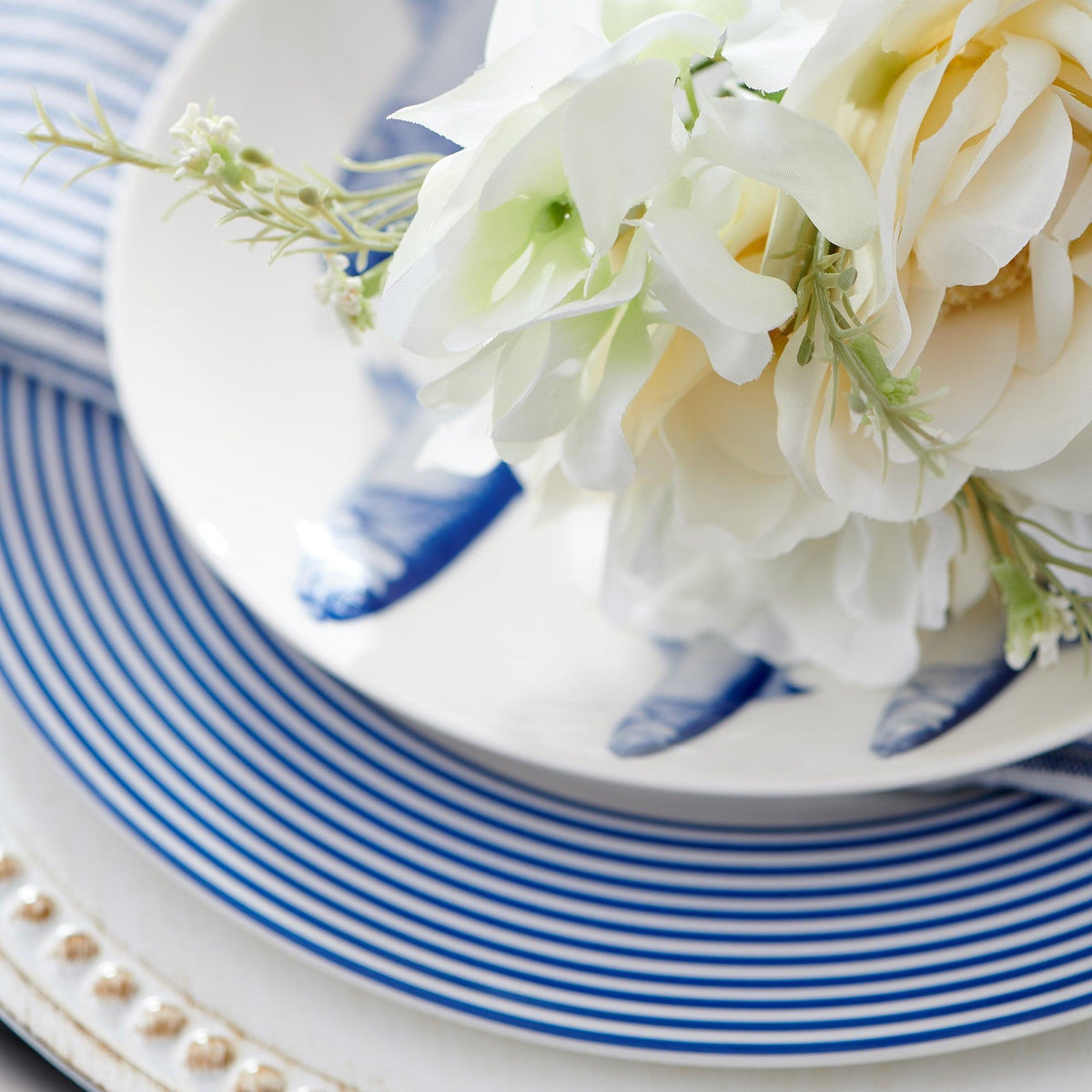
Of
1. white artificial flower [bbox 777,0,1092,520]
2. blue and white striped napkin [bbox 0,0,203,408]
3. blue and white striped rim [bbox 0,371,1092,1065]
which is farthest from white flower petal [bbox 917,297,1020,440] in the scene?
blue and white striped napkin [bbox 0,0,203,408]

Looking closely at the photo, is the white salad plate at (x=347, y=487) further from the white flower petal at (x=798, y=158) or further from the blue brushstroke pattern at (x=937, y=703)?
the white flower petal at (x=798, y=158)

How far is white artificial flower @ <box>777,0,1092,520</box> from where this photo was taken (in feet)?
0.55

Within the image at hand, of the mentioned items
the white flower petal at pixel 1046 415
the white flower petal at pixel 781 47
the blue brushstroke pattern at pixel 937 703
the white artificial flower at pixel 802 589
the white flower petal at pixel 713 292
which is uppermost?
the white flower petal at pixel 781 47

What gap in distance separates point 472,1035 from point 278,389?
0.17 meters

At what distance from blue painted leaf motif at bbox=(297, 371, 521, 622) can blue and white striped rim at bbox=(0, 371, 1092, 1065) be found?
28 millimetres

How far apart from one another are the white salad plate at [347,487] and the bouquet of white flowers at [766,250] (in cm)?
6

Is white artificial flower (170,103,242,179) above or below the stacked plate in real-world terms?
above

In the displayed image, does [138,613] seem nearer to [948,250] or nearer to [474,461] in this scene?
[474,461]

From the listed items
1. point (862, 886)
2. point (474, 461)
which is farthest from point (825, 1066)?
point (474, 461)

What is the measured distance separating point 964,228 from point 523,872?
170mm

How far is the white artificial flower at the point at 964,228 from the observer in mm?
168

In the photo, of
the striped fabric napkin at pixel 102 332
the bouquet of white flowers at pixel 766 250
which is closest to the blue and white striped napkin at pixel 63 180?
the striped fabric napkin at pixel 102 332

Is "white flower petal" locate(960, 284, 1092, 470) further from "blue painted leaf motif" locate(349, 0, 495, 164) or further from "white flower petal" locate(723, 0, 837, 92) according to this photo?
"blue painted leaf motif" locate(349, 0, 495, 164)

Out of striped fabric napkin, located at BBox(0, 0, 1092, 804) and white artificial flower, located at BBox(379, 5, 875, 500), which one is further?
striped fabric napkin, located at BBox(0, 0, 1092, 804)
